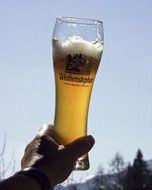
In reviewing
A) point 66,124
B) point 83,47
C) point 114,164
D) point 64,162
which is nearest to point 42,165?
point 64,162

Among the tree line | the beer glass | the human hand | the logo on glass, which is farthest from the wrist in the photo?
the tree line

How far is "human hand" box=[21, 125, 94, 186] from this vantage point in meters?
1.82

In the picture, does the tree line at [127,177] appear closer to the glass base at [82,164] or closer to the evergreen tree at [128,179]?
the evergreen tree at [128,179]

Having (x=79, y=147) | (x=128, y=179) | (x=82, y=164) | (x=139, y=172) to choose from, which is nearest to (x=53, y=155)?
(x=79, y=147)

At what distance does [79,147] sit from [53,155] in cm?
7

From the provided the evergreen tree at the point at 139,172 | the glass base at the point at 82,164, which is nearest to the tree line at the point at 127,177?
the evergreen tree at the point at 139,172

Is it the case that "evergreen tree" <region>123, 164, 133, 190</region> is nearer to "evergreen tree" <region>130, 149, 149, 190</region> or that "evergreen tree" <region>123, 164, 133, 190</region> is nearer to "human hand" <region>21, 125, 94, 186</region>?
"evergreen tree" <region>130, 149, 149, 190</region>

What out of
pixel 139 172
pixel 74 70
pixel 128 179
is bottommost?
pixel 128 179

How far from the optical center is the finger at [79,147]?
1.85 metres

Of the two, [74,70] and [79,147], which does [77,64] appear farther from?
[79,147]

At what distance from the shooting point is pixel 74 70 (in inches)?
79.7

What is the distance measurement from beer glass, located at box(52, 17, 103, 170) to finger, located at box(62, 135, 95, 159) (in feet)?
0.36

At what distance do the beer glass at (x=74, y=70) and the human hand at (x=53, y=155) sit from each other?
105 millimetres

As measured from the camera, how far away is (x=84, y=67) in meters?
2.04
